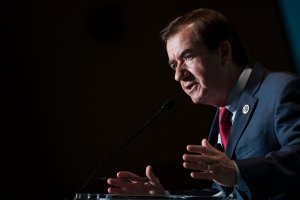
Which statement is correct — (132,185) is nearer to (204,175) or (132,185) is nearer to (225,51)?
(204,175)

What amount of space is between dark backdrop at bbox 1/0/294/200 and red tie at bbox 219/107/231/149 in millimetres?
985

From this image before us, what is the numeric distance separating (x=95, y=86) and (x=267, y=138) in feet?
4.63

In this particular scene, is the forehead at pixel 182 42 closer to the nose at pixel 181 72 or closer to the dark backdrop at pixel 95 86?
the nose at pixel 181 72

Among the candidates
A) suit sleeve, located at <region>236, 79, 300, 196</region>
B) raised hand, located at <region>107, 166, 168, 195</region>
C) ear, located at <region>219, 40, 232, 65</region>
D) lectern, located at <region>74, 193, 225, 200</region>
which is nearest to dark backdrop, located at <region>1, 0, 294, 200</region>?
Result: ear, located at <region>219, 40, 232, 65</region>

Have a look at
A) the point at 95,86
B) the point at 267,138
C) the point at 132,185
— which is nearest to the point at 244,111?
the point at 267,138

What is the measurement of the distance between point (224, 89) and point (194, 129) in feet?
3.32

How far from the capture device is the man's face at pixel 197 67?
1571mm

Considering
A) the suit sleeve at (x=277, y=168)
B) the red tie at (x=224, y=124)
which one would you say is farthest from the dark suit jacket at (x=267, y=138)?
the red tie at (x=224, y=124)

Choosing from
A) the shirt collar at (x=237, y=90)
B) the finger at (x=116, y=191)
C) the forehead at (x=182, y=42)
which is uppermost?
the forehead at (x=182, y=42)

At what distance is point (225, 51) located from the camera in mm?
1621

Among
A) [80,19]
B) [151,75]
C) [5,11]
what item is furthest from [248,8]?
[5,11]

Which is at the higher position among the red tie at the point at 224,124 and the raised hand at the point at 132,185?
the red tie at the point at 224,124

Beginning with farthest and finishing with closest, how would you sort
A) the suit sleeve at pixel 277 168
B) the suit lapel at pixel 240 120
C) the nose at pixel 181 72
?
the nose at pixel 181 72 → the suit lapel at pixel 240 120 → the suit sleeve at pixel 277 168

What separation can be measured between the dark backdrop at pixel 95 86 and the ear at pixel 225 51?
0.90 metres
